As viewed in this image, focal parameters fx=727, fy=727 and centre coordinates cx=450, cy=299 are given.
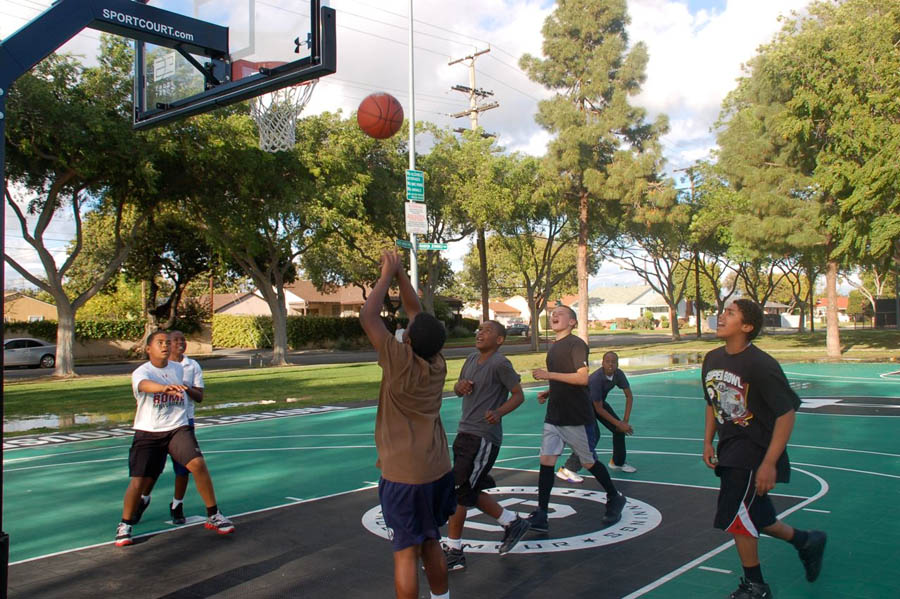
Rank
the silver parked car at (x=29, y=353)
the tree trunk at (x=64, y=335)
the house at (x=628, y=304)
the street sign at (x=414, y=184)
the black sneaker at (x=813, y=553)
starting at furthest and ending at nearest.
Result: the house at (x=628, y=304) < the silver parked car at (x=29, y=353) < the tree trunk at (x=64, y=335) < the street sign at (x=414, y=184) < the black sneaker at (x=813, y=553)

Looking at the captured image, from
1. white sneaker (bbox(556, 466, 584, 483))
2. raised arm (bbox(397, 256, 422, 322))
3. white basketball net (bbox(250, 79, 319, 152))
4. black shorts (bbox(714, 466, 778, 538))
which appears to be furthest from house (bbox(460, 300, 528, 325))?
raised arm (bbox(397, 256, 422, 322))

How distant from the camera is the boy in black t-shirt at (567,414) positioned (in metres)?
6.62

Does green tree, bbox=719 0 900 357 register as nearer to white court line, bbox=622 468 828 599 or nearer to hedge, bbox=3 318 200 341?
white court line, bbox=622 468 828 599

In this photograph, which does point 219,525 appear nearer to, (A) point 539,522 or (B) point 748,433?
(A) point 539,522

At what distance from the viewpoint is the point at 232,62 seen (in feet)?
23.6

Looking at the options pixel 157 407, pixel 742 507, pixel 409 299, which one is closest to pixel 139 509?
pixel 157 407

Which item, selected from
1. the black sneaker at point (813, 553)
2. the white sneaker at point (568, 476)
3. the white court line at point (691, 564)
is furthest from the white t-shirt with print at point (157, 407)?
the black sneaker at point (813, 553)

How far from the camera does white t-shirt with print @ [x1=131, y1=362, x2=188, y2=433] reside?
22.2 feet

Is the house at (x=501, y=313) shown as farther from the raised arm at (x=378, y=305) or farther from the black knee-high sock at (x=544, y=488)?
the raised arm at (x=378, y=305)

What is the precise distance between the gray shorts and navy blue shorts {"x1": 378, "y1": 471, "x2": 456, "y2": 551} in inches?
101

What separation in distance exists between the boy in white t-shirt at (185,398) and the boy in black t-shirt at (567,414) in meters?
3.34

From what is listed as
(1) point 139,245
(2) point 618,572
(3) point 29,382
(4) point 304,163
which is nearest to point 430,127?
(4) point 304,163

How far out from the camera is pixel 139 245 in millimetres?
39906

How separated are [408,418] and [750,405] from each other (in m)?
2.35
